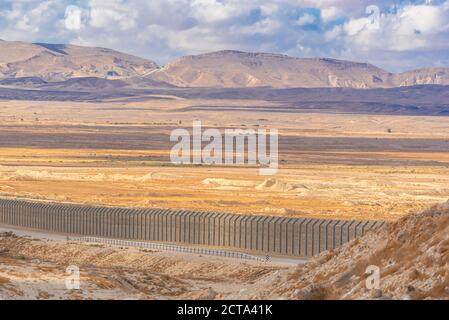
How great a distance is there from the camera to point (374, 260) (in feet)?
85.7

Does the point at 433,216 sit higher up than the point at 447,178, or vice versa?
the point at 433,216

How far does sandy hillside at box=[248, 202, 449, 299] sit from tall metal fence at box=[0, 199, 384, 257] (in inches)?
742

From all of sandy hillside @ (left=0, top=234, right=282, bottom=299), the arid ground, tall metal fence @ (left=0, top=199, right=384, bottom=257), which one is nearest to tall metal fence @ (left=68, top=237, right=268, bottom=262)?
tall metal fence @ (left=0, top=199, right=384, bottom=257)

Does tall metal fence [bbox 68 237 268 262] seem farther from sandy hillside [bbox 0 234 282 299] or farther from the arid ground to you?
the arid ground

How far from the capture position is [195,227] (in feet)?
185

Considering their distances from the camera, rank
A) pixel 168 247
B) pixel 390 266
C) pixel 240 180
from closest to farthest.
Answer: pixel 390 266, pixel 168 247, pixel 240 180

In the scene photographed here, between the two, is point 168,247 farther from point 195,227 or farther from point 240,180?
point 240,180

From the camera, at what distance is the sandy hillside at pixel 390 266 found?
2286 cm

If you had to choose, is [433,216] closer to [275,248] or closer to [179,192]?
[275,248]

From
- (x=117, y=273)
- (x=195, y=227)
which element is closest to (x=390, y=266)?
(x=117, y=273)

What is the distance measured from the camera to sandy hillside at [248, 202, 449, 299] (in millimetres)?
22859

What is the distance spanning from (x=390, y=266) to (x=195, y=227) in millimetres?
31660

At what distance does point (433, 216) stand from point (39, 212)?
4074 cm

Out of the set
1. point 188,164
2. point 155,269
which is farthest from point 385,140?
point 155,269
